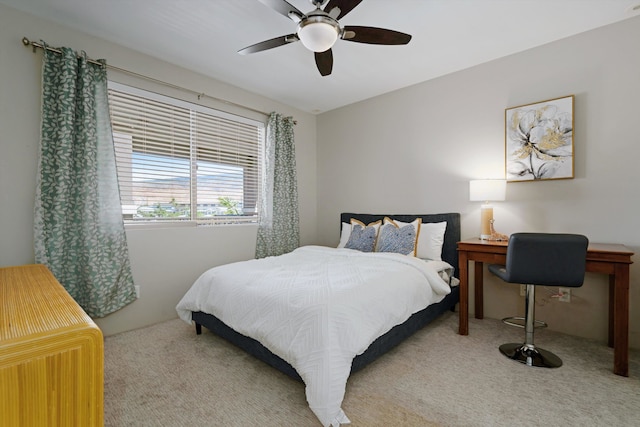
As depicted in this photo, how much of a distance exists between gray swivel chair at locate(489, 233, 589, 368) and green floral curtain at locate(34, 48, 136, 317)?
3191 mm

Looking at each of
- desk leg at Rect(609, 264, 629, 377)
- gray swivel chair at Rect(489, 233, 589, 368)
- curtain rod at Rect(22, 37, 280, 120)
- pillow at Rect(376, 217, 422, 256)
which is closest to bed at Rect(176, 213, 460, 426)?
pillow at Rect(376, 217, 422, 256)

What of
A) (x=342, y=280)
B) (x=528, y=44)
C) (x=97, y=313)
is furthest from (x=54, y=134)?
(x=528, y=44)

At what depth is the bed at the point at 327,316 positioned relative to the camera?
146 cm

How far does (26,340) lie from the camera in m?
0.72

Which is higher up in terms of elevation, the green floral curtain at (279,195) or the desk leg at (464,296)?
the green floral curtain at (279,195)

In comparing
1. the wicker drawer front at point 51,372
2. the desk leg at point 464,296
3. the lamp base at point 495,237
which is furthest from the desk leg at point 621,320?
the wicker drawer front at point 51,372

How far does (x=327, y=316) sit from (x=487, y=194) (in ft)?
6.52

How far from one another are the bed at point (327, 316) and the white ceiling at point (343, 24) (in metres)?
1.66

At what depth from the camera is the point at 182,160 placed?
124 inches

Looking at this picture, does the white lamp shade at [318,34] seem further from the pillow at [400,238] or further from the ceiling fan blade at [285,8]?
the pillow at [400,238]

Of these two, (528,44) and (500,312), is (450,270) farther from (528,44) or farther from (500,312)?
(528,44)

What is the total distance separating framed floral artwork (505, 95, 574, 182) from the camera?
2518 mm

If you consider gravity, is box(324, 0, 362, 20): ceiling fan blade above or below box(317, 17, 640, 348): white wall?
above

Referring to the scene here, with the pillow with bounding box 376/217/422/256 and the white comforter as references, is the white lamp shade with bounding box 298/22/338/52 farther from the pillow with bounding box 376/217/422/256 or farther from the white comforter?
the pillow with bounding box 376/217/422/256
